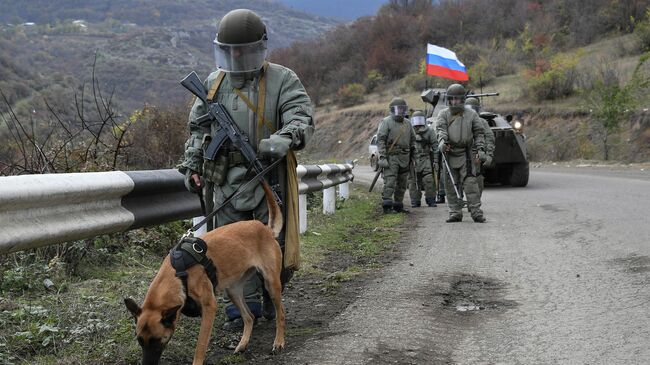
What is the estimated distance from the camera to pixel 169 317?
4.01 m

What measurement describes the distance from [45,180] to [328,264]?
399 cm

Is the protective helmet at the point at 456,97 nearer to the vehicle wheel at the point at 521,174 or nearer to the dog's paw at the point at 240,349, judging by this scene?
the vehicle wheel at the point at 521,174

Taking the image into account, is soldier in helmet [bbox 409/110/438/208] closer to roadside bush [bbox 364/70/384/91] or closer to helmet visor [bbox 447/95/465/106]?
helmet visor [bbox 447/95/465/106]

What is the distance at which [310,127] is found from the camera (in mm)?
5496

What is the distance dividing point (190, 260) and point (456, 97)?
8464 millimetres

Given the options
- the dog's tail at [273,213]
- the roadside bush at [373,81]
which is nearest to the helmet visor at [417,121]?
the dog's tail at [273,213]

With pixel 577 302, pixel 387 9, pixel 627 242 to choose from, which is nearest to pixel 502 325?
pixel 577 302

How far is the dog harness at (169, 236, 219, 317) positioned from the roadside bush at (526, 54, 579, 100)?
36.7 m

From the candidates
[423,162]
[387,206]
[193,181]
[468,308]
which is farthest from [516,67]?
[193,181]

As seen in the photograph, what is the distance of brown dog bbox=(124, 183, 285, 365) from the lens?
399 centimetres

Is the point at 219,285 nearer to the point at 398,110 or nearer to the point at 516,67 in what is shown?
the point at 398,110

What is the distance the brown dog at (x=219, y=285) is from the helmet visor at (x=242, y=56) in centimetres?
81

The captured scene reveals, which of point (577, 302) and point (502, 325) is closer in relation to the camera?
point (502, 325)

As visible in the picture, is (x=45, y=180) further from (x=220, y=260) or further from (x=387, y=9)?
(x=387, y=9)
